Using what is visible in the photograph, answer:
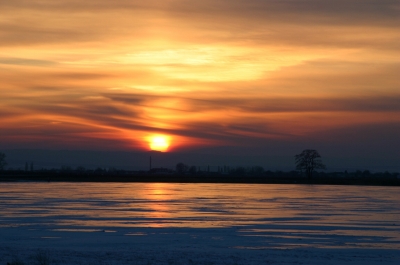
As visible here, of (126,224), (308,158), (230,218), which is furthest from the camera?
(308,158)

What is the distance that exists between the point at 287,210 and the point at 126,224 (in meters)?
12.8

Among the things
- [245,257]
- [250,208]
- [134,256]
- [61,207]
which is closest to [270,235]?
[245,257]

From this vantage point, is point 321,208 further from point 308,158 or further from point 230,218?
point 308,158

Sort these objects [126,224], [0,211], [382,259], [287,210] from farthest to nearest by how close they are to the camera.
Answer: [287,210], [0,211], [126,224], [382,259]

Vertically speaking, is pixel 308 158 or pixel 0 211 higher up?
pixel 308 158

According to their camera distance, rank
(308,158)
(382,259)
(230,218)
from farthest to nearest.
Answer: (308,158) → (230,218) → (382,259)

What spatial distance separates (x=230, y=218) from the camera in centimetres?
3111

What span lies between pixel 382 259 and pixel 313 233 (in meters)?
6.35

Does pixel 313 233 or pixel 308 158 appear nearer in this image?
pixel 313 233

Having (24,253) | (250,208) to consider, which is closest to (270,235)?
(24,253)

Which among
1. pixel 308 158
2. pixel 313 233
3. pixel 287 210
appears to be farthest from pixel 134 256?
pixel 308 158

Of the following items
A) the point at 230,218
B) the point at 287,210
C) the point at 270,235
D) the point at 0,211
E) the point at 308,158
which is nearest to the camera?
the point at 270,235

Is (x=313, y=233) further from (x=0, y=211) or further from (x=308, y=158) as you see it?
(x=308, y=158)

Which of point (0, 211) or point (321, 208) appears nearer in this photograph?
point (0, 211)
